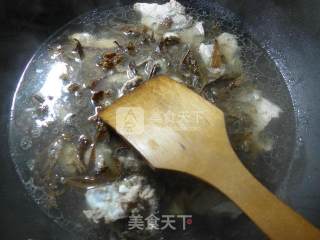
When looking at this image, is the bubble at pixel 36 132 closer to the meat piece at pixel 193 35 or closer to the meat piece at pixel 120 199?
the meat piece at pixel 120 199

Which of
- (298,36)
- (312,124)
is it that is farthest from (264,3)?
(312,124)

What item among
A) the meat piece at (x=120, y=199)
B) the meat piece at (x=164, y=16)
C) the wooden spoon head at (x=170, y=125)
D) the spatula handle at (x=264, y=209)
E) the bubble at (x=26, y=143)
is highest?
the meat piece at (x=164, y=16)

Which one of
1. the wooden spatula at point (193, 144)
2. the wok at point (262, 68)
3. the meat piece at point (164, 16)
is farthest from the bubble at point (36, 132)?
the meat piece at point (164, 16)

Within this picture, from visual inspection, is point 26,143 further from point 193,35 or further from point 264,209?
point 264,209

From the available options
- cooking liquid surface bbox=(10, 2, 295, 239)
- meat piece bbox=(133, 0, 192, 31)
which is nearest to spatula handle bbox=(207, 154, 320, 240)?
cooking liquid surface bbox=(10, 2, 295, 239)

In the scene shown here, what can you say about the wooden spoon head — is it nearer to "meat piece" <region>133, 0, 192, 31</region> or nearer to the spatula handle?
the spatula handle

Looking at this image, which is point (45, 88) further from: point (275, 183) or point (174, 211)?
point (275, 183)
